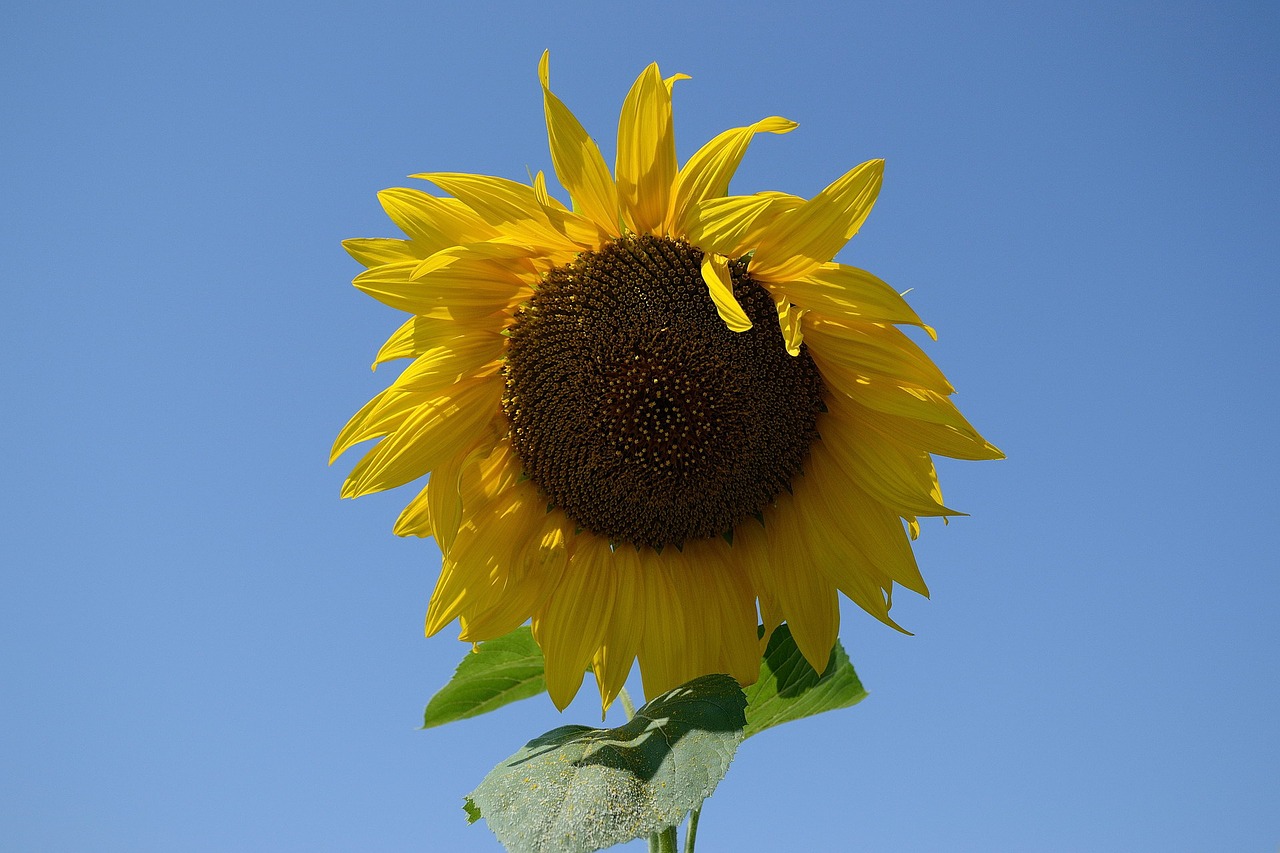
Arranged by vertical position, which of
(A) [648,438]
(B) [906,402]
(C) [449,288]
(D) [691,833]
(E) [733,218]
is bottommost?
(D) [691,833]

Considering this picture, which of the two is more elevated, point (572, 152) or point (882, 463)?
point (572, 152)

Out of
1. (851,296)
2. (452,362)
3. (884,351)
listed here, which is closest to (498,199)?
(452,362)

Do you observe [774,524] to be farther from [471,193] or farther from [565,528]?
[471,193]

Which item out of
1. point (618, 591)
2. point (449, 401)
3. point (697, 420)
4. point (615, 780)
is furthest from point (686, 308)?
point (615, 780)

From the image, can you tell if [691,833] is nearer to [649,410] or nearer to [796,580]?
[796,580]

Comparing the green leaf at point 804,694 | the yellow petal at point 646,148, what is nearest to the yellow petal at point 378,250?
the yellow petal at point 646,148

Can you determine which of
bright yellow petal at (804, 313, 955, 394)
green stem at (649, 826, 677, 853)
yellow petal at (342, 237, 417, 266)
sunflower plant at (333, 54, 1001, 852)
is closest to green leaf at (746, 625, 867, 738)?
sunflower plant at (333, 54, 1001, 852)
